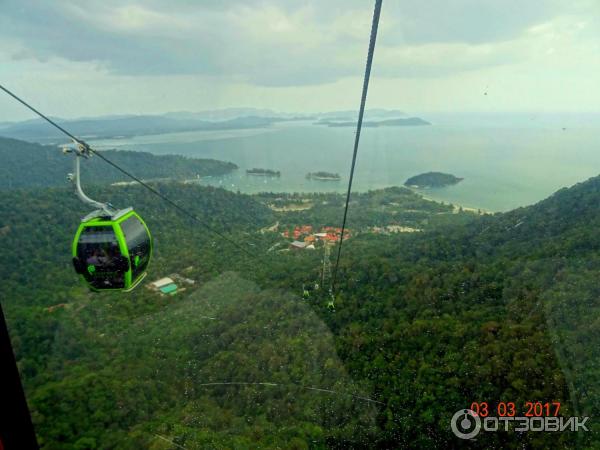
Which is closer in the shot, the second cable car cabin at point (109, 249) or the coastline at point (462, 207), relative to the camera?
the second cable car cabin at point (109, 249)

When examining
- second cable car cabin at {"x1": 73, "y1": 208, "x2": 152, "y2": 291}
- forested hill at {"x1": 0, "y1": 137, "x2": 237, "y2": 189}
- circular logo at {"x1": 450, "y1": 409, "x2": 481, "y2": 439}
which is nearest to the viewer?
second cable car cabin at {"x1": 73, "y1": 208, "x2": 152, "y2": 291}

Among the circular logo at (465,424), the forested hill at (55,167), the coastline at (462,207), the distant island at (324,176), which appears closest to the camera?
the circular logo at (465,424)

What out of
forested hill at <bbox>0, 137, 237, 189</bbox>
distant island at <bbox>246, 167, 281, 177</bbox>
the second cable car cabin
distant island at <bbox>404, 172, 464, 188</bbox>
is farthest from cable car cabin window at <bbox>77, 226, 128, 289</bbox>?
distant island at <bbox>246, 167, 281, 177</bbox>

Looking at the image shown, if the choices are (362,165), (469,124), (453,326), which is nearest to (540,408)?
(453,326)

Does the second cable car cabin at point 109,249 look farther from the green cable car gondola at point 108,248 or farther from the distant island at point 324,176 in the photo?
the distant island at point 324,176

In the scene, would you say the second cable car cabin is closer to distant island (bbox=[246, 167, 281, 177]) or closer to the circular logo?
the circular logo

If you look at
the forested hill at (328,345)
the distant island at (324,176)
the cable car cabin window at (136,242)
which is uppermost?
the cable car cabin window at (136,242)

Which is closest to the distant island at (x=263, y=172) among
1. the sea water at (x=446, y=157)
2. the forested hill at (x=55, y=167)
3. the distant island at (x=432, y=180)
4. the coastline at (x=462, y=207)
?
the sea water at (x=446, y=157)
